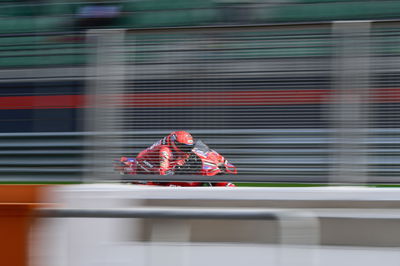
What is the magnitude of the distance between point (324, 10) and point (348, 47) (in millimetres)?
506

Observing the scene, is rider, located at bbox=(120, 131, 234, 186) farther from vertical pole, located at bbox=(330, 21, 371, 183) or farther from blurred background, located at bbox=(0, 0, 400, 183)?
vertical pole, located at bbox=(330, 21, 371, 183)

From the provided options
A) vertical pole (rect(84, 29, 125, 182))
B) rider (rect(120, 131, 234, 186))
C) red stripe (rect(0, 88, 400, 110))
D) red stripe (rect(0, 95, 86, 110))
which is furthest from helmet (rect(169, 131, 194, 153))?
red stripe (rect(0, 95, 86, 110))

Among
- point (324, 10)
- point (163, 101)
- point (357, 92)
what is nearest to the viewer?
point (357, 92)

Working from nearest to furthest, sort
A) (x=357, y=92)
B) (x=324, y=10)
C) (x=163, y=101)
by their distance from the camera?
(x=357, y=92) → (x=163, y=101) → (x=324, y=10)

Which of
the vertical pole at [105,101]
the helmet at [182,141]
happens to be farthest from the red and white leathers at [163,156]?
the vertical pole at [105,101]

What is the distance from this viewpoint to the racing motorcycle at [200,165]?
234cm

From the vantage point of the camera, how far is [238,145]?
7.66ft

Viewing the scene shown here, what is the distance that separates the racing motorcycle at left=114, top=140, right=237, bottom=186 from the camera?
2.34 m

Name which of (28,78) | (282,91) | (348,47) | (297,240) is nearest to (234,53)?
(282,91)

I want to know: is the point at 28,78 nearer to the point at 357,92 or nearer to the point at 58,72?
the point at 58,72

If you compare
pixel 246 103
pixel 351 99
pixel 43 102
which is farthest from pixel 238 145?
pixel 43 102

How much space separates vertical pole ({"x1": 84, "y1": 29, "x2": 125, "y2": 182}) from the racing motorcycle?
57mm

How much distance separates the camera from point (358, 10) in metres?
2.48

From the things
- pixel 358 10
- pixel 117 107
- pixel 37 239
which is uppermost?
pixel 358 10
